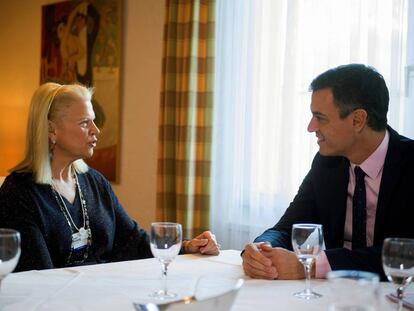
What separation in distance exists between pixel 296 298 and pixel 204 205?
2478mm

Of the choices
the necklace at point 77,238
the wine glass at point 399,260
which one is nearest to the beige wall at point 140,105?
the necklace at point 77,238

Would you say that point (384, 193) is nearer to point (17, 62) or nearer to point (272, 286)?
point (272, 286)

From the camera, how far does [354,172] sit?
7.14ft

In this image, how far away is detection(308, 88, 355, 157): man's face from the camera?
86.0 inches

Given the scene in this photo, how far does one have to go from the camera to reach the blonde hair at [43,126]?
7.37 ft

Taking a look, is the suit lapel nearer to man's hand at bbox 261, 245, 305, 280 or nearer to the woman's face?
man's hand at bbox 261, 245, 305, 280

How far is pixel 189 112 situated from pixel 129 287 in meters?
2.50

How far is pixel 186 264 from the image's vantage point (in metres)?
1.85

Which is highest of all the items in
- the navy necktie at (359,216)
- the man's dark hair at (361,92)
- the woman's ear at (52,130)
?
the man's dark hair at (361,92)

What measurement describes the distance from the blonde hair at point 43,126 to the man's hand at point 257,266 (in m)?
0.94

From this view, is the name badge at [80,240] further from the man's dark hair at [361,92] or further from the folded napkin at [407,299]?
the folded napkin at [407,299]

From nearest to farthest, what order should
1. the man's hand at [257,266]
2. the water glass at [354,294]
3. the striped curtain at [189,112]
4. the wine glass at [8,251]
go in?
1. the water glass at [354,294]
2. the wine glass at [8,251]
3. the man's hand at [257,266]
4. the striped curtain at [189,112]

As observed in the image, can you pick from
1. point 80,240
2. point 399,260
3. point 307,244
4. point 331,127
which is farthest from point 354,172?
point 80,240

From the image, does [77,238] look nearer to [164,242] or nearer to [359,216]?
[164,242]
